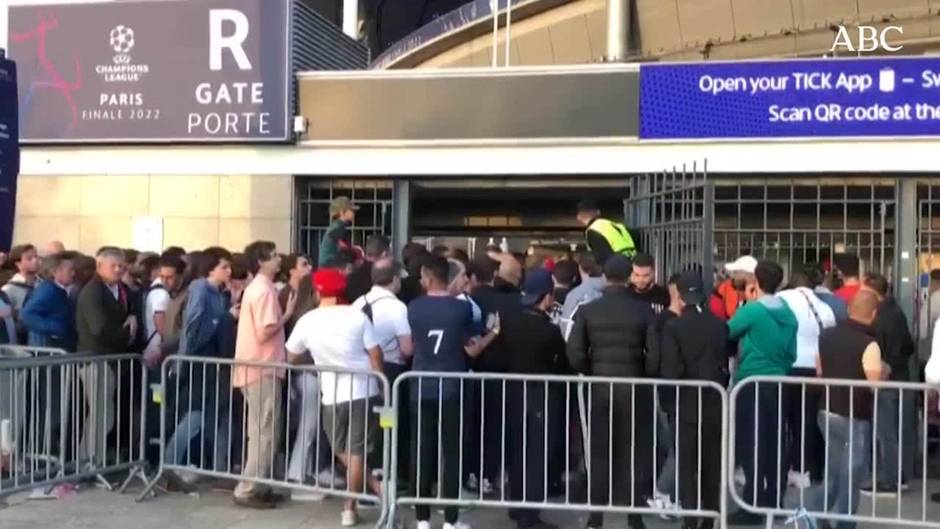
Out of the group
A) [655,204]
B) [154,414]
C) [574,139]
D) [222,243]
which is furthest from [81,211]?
[655,204]

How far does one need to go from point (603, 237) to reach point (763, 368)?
2.44 metres

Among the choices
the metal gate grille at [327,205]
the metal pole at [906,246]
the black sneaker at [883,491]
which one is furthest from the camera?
the metal gate grille at [327,205]

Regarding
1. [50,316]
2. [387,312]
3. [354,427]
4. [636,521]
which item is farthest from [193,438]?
[636,521]

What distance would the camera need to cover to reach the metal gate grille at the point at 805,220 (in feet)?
37.7

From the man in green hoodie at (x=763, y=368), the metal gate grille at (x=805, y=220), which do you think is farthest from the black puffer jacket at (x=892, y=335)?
the metal gate grille at (x=805, y=220)

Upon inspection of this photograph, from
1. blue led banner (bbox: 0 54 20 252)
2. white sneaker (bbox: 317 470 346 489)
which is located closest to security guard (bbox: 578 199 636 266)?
white sneaker (bbox: 317 470 346 489)

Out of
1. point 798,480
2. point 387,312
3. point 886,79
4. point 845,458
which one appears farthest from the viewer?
point 886,79

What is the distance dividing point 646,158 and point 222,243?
483 centimetres

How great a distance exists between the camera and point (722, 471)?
696cm

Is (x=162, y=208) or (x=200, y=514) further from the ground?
(x=162, y=208)

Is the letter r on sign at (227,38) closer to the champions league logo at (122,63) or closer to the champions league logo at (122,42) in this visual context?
the champions league logo at (122,63)

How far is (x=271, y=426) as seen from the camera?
7.98 metres

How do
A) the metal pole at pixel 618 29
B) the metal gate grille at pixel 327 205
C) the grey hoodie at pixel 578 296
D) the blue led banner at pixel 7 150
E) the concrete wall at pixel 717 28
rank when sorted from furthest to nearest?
the metal pole at pixel 618 29 → the concrete wall at pixel 717 28 → the metal gate grille at pixel 327 205 → the grey hoodie at pixel 578 296 → the blue led banner at pixel 7 150

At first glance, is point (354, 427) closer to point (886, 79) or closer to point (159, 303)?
point (159, 303)
